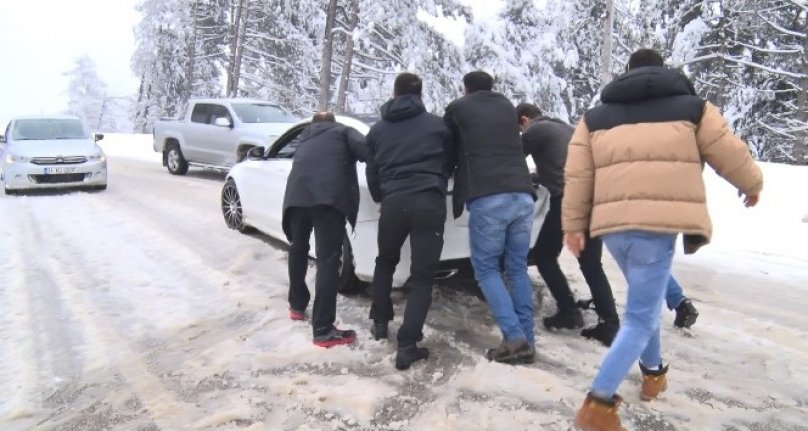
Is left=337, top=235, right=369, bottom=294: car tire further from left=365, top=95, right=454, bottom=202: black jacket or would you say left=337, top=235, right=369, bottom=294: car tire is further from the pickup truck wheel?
the pickup truck wheel

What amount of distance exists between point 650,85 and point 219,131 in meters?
11.9

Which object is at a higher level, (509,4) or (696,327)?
(509,4)

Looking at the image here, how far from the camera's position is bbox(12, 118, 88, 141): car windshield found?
485 inches

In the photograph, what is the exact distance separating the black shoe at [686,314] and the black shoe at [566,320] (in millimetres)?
708

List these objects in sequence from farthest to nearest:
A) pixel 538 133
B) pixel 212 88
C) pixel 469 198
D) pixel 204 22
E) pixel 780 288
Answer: pixel 212 88 → pixel 204 22 → pixel 780 288 → pixel 538 133 → pixel 469 198

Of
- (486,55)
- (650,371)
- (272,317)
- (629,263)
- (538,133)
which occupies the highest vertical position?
(486,55)

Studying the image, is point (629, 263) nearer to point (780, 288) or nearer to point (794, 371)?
point (794, 371)

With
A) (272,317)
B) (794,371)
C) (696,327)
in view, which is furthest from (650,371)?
(272,317)

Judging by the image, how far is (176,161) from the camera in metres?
15.5

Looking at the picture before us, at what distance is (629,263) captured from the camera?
3.12 meters

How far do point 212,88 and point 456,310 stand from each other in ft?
134

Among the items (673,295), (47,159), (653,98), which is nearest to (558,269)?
(673,295)

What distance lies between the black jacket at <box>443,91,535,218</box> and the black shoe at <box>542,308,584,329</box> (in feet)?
4.03

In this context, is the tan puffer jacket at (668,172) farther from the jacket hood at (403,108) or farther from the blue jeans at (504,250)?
the jacket hood at (403,108)
